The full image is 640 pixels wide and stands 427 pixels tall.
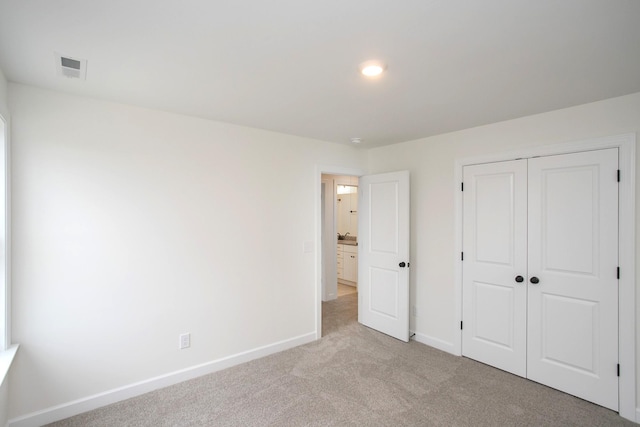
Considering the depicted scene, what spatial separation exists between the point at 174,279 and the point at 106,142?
1.29 meters

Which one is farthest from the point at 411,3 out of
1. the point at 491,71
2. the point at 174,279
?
the point at 174,279

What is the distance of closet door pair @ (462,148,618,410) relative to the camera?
253cm

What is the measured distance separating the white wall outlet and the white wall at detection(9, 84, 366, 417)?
0.18 ft

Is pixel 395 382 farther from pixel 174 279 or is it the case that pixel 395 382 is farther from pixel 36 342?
pixel 36 342

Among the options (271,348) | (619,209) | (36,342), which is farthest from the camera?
(271,348)

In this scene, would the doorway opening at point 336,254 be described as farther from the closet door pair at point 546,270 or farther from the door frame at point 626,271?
the door frame at point 626,271

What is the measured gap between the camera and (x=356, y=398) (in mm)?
2613

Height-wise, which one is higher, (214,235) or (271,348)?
(214,235)

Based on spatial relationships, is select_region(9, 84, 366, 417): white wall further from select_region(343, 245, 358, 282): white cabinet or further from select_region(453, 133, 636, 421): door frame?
select_region(343, 245, 358, 282): white cabinet

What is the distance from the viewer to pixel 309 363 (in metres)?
3.23

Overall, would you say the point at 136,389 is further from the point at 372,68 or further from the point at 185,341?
the point at 372,68

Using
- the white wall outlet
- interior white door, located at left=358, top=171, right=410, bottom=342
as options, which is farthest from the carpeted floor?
interior white door, located at left=358, top=171, right=410, bottom=342

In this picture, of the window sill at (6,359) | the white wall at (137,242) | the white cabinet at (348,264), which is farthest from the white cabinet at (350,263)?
the window sill at (6,359)

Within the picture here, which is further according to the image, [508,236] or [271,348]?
[271,348]
